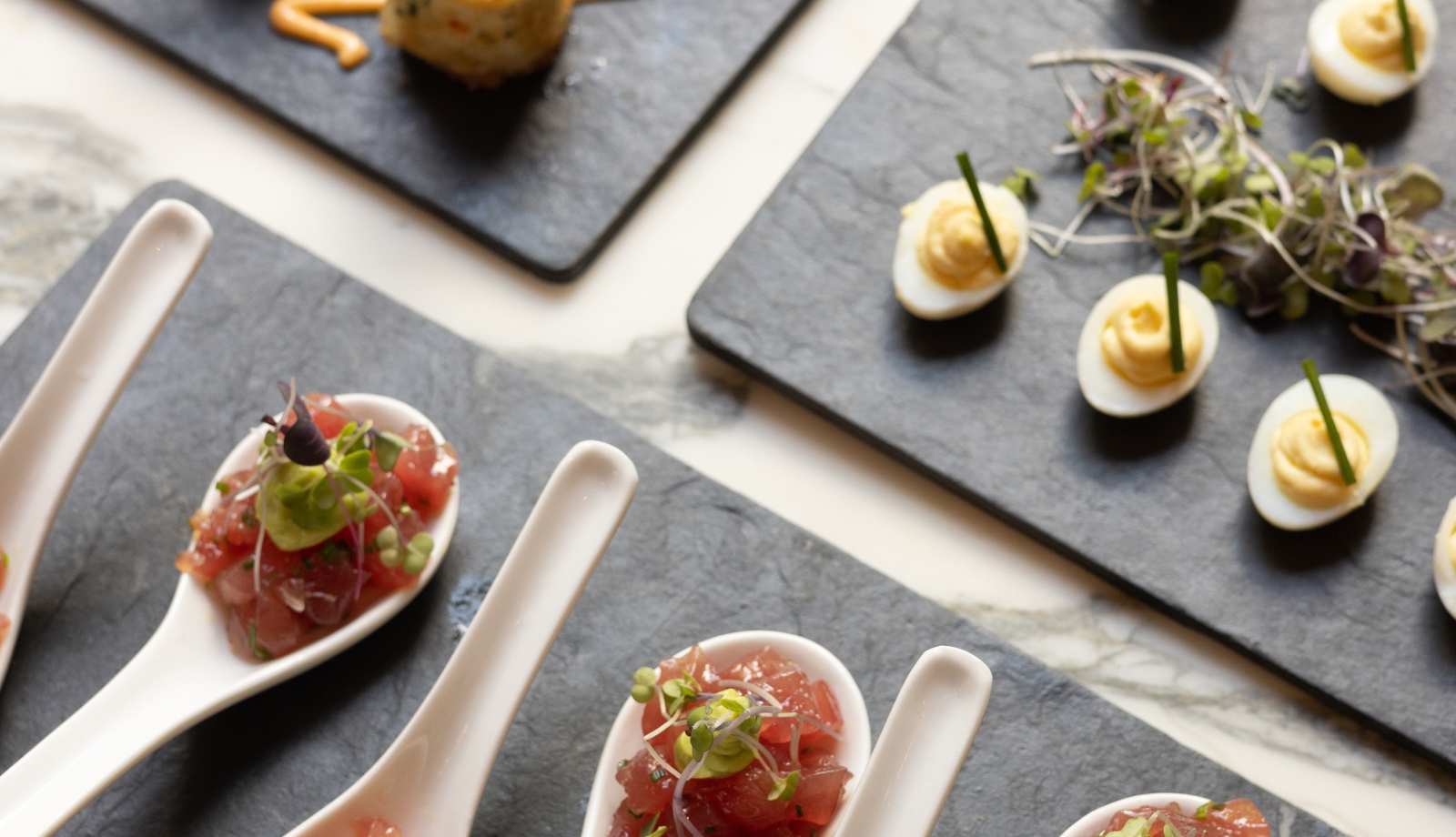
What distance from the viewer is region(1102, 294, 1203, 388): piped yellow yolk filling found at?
2068 mm

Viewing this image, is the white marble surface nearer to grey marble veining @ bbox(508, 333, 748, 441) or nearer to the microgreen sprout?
grey marble veining @ bbox(508, 333, 748, 441)

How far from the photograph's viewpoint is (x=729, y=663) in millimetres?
1747

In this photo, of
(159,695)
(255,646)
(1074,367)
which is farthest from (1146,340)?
(159,695)

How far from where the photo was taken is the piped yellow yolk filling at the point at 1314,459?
1971 mm

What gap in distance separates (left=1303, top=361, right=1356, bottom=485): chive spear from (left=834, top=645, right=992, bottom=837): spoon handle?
882 millimetres

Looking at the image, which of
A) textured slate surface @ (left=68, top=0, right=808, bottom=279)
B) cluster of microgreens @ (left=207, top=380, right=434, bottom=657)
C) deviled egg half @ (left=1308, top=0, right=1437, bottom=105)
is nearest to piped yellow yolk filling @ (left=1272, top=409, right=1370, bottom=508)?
deviled egg half @ (left=1308, top=0, right=1437, bottom=105)

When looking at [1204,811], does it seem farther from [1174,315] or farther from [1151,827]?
[1174,315]

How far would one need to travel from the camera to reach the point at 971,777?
5.93ft

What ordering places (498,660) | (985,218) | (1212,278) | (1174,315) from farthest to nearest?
(1212,278) < (985,218) < (1174,315) < (498,660)

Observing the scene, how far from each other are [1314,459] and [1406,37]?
39.9 inches

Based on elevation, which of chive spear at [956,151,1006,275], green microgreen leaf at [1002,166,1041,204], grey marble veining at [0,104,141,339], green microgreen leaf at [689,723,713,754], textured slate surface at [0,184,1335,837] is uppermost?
chive spear at [956,151,1006,275]

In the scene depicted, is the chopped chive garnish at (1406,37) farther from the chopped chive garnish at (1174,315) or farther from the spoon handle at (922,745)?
the spoon handle at (922,745)

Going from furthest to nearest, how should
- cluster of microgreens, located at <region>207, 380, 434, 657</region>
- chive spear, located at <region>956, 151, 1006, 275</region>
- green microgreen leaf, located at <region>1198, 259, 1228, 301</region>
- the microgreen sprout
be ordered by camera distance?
1. green microgreen leaf, located at <region>1198, 259, 1228, 301</region>
2. chive spear, located at <region>956, 151, 1006, 275</region>
3. cluster of microgreens, located at <region>207, 380, 434, 657</region>
4. the microgreen sprout

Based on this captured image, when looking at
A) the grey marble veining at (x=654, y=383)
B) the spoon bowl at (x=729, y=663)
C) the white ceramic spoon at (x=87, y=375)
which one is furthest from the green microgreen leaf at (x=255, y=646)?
the grey marble veining at (x=654, y=383)
